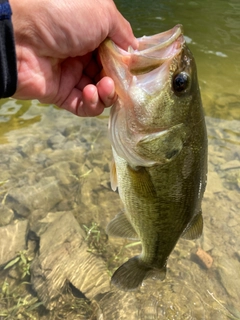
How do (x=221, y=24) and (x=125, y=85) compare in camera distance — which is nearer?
(x=125, y=85)

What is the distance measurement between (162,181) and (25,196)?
2.58m

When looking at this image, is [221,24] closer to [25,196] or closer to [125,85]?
[25,196]

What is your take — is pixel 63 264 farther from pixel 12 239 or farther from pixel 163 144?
pixel 163 144

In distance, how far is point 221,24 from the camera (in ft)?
28.5

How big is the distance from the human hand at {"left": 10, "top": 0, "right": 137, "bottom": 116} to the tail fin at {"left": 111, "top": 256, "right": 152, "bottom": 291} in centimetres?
98

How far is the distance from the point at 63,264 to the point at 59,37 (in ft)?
7.46

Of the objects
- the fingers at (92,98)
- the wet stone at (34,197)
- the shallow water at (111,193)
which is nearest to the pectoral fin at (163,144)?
the fingers at (92,98)

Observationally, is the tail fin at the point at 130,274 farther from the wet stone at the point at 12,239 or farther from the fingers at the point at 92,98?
the wet stone at the point at 12,239

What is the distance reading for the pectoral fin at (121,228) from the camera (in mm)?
2188

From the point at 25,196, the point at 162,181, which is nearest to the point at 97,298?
the point at 25,196

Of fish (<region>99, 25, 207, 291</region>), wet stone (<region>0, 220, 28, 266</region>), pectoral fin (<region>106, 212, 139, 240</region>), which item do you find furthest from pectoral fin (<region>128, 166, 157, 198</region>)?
wet stone (<region>0, 220, 28, 266</region>)

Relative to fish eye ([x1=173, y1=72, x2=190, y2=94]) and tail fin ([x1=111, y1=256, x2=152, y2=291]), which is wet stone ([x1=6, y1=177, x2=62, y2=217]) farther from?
fish eye ([x1=173, y1=72, x2=190, y2=94])

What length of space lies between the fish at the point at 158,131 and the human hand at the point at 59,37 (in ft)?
0.26

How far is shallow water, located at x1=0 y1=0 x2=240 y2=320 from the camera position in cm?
320
